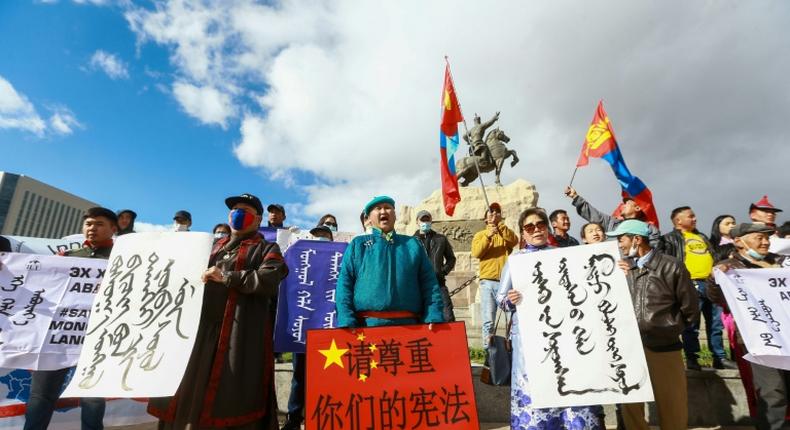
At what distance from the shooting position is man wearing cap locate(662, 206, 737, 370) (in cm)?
419

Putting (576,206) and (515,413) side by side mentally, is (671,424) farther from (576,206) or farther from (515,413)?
(576,206)

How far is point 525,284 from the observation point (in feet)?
8.87

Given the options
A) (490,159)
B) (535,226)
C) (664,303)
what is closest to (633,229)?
(664,303)

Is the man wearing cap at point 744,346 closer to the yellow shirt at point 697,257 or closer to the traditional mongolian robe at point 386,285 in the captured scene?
the yellow shirt at point 697,257

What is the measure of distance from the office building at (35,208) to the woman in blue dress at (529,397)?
1857 inches

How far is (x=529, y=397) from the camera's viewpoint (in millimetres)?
2584

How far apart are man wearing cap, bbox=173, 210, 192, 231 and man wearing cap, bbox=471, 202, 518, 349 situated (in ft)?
14.4

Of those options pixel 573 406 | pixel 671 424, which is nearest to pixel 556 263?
pixel 573 406

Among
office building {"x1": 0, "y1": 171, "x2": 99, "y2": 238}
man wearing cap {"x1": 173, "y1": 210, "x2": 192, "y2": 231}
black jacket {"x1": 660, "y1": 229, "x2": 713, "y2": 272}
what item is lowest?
black jacket {"x1": 660, "y1": 229, "x2": 713, "y2": 272}

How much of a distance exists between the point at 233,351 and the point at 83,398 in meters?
1.46

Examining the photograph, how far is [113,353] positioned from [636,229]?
378cm

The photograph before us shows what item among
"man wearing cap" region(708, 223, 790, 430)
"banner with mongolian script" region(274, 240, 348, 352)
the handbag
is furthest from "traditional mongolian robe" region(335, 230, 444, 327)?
"man wearing cap" region(708, 223, 790, 430)

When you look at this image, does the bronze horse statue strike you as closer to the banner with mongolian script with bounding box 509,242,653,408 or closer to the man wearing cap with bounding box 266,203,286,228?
the man wearing cap with bounding box 266,203,286,228

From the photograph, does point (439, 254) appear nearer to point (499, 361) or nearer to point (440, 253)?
point (440, 253)
